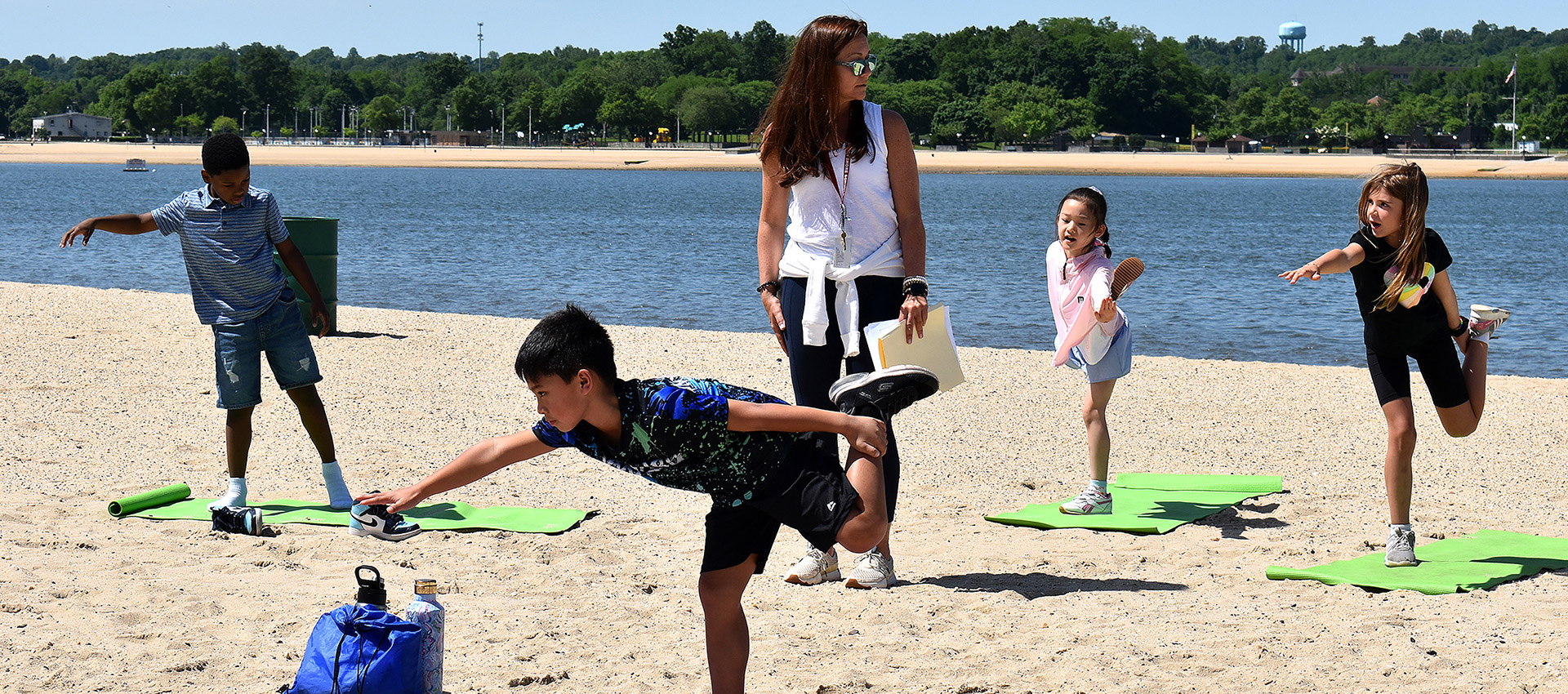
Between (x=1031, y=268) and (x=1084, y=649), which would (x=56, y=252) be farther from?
(x=1084, y=649)

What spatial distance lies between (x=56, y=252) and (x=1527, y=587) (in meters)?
26.1

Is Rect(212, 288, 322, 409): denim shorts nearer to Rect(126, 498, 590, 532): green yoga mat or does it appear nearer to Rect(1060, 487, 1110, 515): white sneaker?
Rect(126, 498, 590, 532): green yoga mat

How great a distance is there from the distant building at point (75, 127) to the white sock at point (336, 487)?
17671 cm

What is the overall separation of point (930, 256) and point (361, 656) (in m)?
26.7

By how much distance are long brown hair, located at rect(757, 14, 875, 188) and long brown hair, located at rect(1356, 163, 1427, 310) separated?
1869 mm

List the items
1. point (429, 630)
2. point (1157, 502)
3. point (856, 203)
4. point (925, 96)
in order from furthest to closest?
point (925, 96) → point (1157, 502) → point (856, 203) → point (429, 630)

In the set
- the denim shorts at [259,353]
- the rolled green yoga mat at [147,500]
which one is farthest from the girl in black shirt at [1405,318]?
the rolled green yoga mat at [147,500]

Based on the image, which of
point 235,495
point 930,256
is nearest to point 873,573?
point 235,495

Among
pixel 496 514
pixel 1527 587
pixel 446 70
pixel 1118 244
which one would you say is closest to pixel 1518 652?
pixel 1527 587

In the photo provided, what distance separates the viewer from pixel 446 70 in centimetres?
16650

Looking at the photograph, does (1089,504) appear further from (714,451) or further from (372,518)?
(372,518)

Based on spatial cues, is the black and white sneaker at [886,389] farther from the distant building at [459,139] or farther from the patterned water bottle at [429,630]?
the distant building at [459,139]

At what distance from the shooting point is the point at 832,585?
468cm

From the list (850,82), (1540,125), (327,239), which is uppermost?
(1540,125)
